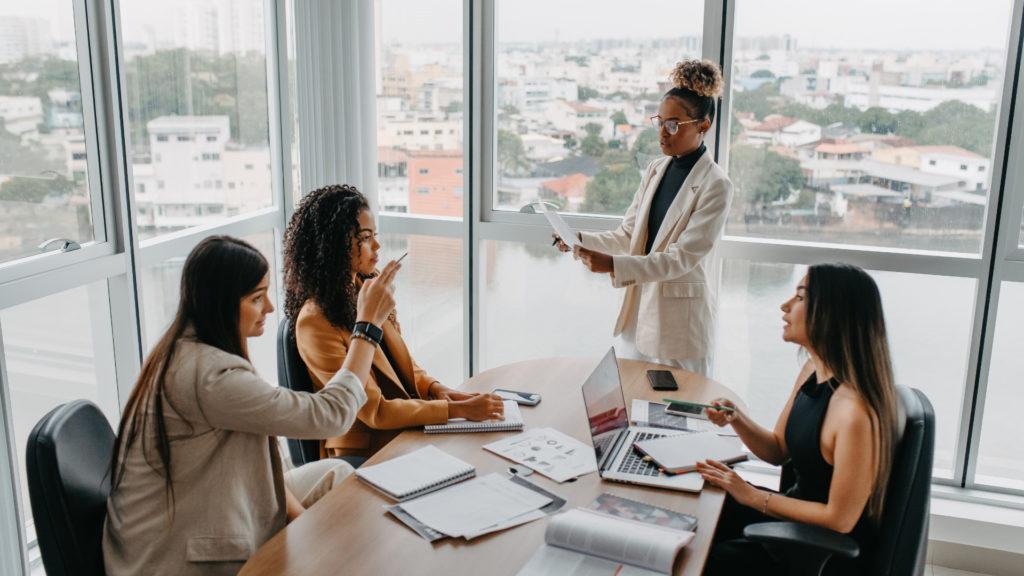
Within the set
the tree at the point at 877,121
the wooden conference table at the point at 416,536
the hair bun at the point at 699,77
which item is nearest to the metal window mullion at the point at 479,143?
the hair bun at the point at 699,77

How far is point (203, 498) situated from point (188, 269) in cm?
47

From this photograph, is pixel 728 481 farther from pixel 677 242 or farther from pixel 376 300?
pixel 677 242

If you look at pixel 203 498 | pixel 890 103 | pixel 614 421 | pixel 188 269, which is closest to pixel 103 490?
pixel 203 498

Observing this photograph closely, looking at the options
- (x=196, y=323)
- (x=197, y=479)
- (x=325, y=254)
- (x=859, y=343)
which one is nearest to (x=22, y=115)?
(x=325, y=254)

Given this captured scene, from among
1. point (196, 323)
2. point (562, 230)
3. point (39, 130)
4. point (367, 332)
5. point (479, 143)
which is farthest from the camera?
point (479, 143)

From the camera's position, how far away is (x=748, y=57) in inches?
132

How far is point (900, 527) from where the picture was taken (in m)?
1.82

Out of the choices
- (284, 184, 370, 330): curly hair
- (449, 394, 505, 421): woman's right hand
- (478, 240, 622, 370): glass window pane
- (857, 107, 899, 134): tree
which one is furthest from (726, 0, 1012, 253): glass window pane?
(284, 184, 370, 330): curly hair

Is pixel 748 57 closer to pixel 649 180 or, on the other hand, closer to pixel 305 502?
pixel 649 180

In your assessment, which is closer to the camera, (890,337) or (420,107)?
(890,337)

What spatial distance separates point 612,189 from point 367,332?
1.79 m

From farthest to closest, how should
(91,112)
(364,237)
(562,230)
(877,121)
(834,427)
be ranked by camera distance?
1. (877,121)
2. (562,230)
3. (91,112)
4. (364,237)
5. (834,427)

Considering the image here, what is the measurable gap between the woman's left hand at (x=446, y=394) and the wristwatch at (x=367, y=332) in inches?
15.3

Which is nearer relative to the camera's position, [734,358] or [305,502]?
[305,502]
